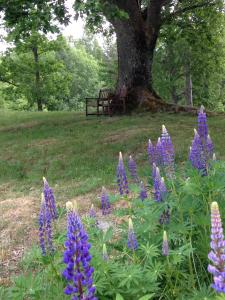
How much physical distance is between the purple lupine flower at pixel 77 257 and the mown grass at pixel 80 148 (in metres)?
5.98

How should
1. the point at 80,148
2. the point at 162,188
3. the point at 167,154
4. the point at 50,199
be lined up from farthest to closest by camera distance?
the point at 80,148 < the point at 167,154 < the point at 50,199 < the point at 162,188

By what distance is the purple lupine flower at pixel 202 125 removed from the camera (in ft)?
14.5

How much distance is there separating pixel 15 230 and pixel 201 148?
431 cm

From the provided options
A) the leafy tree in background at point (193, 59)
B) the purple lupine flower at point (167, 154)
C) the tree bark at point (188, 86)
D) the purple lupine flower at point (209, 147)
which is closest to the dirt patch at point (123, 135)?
the purple lupine flower at point (209, 147)

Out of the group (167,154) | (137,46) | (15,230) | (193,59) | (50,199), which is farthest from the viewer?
(193,59)

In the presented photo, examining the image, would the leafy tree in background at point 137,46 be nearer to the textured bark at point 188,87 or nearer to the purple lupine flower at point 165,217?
the textured bark at point 188,87

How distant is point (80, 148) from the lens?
1266cm

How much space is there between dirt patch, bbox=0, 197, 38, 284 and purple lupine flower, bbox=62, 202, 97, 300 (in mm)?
3877

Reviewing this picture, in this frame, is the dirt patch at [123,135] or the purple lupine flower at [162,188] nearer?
the purple lupine flower at [162,188]

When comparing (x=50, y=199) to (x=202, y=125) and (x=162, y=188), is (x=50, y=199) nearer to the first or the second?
(x=162, y=188)

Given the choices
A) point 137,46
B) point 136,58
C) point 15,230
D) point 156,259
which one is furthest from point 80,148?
point 156,259

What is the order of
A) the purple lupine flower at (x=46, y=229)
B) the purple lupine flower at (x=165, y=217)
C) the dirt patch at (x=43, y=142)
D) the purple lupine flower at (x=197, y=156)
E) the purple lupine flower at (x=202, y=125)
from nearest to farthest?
1. the purple lupine flower at (x=46, y=229)
2. the purple lupine flower at (x=165, y=217)
3. the purple lupine flower at (x=197, y=156)
4. the purple lupine flower at (x=202, y=125)
5. the dirt patch at (x=43, y=142)

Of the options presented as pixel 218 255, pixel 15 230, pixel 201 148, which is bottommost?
pixel 15 230

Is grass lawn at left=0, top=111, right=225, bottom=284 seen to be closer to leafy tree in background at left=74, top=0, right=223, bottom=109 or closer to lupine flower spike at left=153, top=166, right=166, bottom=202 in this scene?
leafy tree in background at left=74, top=0, right=223, bottom=109
